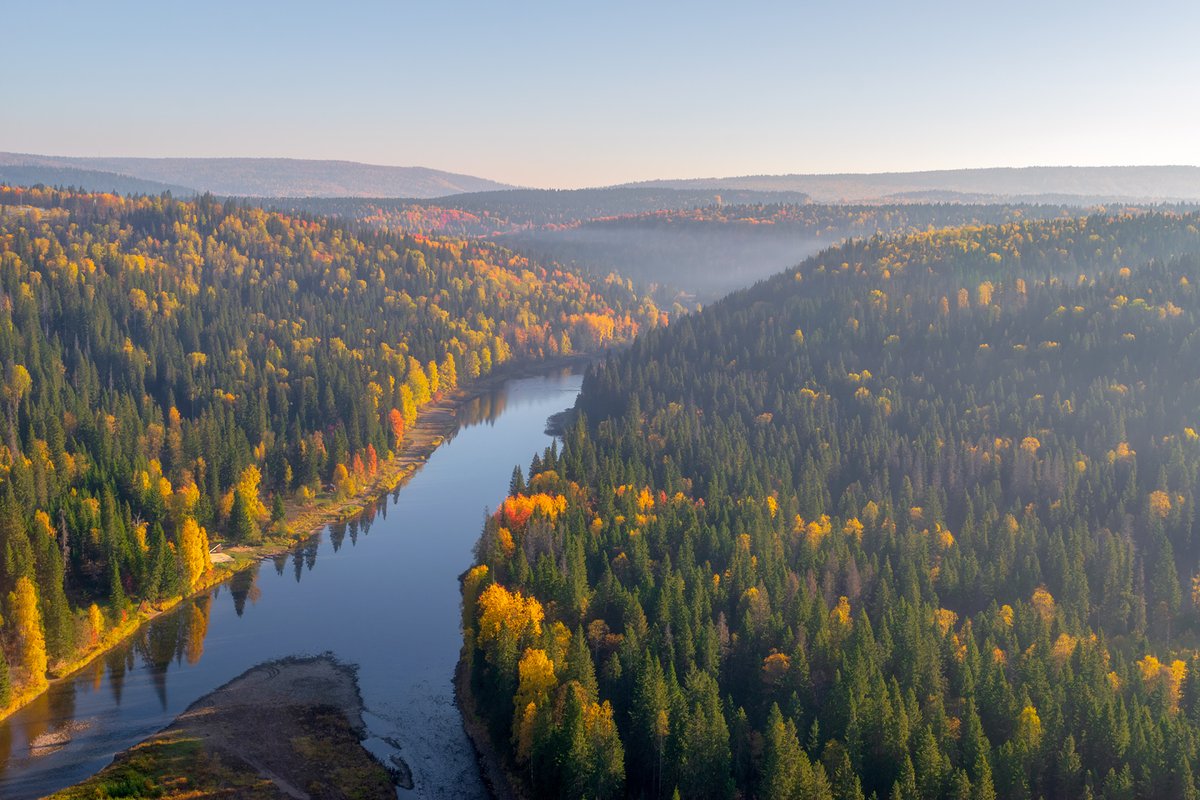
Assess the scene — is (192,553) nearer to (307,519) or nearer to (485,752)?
(307,519)

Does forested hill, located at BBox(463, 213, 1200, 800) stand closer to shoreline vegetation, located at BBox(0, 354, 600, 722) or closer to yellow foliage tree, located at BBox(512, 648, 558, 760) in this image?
yellow foliage tree, located at BBox(512, 648, 558, 760)

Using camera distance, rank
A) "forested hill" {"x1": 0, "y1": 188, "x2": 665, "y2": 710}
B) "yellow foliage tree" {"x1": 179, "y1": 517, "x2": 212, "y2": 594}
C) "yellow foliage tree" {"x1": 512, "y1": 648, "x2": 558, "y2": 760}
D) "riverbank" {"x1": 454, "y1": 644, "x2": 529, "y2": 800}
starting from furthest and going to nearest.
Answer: "yellow foliage tree" {"x1": 179, "y1": 517, "x2": 212, "y2": 594} → "forested hill" {"x1": 0, "y1": 188, "x2": 665, "y2": 710} → "riverbank" {"x1": 454, "y1": 644, "x2": 529, "y2": 800} → "yellow foliage tree" {"x1": 512, "y1": 648, "x2": 558, "y2": 760}

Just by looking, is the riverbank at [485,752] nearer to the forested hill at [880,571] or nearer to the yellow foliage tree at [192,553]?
the forested hill at [880,571]

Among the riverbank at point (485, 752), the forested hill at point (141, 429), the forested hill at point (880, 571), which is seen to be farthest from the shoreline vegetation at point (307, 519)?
the riverbank at point (485, 752)

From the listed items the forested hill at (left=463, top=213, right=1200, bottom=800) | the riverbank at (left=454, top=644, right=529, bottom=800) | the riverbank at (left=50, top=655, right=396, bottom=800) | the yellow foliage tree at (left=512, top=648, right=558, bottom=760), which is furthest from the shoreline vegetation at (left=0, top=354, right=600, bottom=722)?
the yellow foliage tree at (left=512, top=648, right=558, bottom=760)

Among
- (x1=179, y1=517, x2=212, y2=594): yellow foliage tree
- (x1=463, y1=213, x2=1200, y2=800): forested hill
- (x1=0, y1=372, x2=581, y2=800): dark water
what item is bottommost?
(x1=0, y1=372, x2=581, y2=800): dark water

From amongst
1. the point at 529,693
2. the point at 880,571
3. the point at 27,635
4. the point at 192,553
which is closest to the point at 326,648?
the point at 192,553
